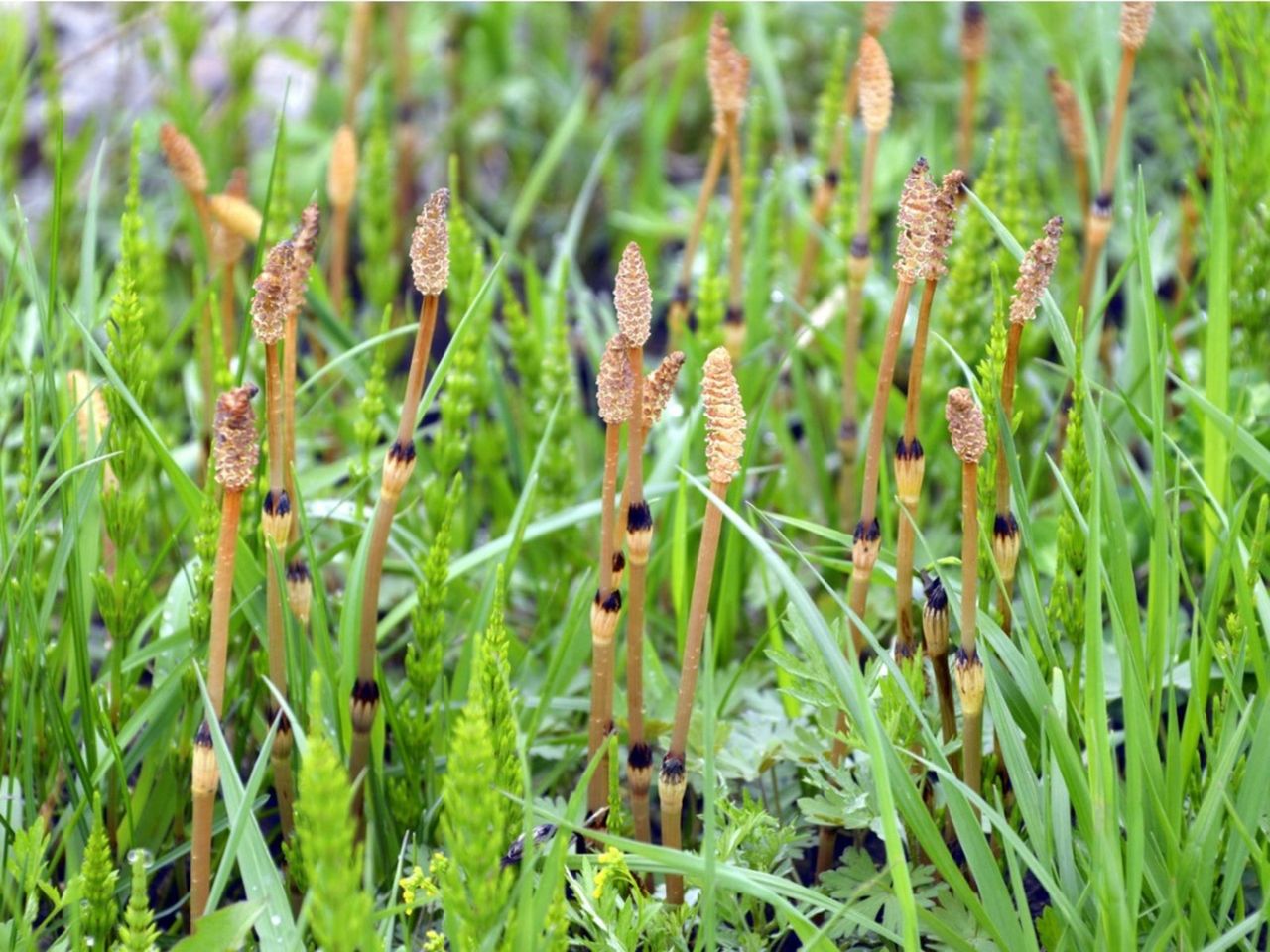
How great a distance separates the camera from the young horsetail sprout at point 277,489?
125 centimetres

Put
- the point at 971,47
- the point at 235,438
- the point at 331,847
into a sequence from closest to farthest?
1. the point at 331,847
2. the point at 235,438
3. the point at 971,47

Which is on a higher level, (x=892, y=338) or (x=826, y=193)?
(x=826, y=193)

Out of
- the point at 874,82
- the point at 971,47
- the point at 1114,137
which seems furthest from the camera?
the point at 971,47

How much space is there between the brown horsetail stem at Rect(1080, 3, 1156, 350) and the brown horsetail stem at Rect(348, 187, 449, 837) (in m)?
0.85

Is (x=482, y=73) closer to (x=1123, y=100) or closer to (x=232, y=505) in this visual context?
(x=1123, y=100)

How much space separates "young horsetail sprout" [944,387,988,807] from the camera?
1.20 m

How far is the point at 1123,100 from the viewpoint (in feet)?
6.11

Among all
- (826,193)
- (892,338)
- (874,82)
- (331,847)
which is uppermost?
(874,82)

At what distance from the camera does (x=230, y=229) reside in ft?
5.88

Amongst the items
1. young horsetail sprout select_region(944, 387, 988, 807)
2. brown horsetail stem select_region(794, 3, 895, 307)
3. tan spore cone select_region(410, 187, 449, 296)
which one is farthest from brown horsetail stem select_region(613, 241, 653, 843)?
brown horsetail stem select_region(794, 3, 895, 307)

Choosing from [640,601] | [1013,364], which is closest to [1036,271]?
[1013,364]

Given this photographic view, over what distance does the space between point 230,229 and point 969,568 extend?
1026 mm

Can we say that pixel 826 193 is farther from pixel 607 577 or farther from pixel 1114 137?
pixel 607 577

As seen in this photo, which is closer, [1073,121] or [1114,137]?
[1114,137]
